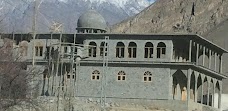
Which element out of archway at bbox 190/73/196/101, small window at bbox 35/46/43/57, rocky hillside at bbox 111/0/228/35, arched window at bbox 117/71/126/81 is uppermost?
rocky hillside at bbox 111/0/228/35

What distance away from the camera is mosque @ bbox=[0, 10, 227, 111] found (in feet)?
203

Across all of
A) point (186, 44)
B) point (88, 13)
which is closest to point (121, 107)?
point (186, 44)

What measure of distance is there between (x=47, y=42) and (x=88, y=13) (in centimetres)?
697

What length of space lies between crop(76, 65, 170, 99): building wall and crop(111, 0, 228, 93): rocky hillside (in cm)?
8451

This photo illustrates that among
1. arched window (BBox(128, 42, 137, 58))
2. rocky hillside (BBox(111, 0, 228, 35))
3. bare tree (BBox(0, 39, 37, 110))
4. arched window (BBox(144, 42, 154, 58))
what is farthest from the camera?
rocky hillside (BBox(111, 0, 228, 35))

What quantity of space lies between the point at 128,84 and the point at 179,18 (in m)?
103

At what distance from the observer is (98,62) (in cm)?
6353

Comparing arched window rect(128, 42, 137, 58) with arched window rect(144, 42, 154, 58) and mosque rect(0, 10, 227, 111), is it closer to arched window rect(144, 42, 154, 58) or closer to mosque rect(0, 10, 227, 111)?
mosque rect(0, 10, 227, 111)

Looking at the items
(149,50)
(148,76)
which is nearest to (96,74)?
(148,76)

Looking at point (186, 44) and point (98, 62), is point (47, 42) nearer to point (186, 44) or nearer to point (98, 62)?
point (98, 62)

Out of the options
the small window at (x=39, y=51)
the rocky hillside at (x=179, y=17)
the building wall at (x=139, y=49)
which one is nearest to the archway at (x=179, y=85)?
the building wall at (x=139, y=49)

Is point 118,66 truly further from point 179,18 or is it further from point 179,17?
point 179,17

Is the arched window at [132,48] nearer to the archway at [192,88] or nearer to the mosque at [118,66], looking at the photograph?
the mosque at [118,66]

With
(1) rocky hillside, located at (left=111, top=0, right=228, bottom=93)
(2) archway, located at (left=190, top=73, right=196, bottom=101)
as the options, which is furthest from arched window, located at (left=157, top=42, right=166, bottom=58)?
(1) rocky hillside, located at (left=111, top=0, right=228, bottom=93)
